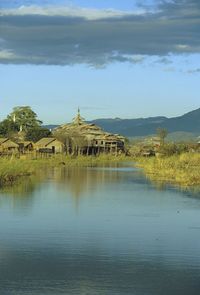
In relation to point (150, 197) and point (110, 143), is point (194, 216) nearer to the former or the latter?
point (150, 197)

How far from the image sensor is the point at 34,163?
47.4 m

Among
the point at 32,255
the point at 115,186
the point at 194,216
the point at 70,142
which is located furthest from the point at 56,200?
the point at 70,142

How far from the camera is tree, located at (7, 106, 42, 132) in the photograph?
92.9m

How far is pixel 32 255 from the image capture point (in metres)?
10.5

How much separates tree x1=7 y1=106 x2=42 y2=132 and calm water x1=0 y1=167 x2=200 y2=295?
7288 centimetres

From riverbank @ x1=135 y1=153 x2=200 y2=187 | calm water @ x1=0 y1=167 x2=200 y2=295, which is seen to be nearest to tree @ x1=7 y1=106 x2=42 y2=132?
riverbank @ x1=135 y1=153 x2=200 y2=187

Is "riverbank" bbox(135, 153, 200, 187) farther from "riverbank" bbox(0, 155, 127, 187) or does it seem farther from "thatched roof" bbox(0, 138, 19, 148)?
"thatched roof" bbox(0, 138, 19, 148)

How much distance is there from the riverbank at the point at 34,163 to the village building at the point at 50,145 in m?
6.08

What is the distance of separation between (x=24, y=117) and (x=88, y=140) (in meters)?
22.8

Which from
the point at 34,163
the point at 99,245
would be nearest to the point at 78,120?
the point at 34,163

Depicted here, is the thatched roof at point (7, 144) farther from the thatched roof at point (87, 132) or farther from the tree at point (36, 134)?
the tree at point (36, 134)

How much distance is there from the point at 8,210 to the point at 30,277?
789cm

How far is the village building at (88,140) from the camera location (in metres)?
72.2

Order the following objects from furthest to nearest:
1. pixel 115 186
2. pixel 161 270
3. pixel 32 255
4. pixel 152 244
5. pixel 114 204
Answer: pixel 115 186 < pixel 114 204 < pixel 152 244 < pixel 32 255 < pixel 161 270
